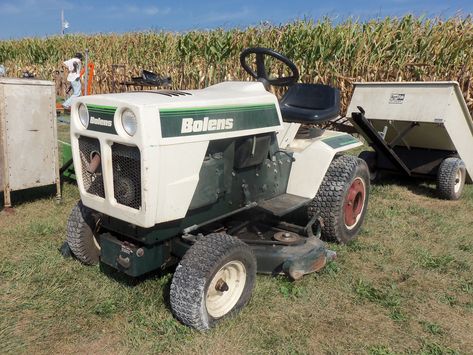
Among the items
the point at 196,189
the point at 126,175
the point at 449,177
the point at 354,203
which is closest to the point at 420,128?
the point at 449,177

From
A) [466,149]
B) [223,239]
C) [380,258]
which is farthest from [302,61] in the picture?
[223,239]

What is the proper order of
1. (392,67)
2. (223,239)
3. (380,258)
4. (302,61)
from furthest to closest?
(302,61)
(392,67)
(380,258)
(223,239)

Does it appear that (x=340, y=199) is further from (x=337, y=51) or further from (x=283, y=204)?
(x=337, y=51)

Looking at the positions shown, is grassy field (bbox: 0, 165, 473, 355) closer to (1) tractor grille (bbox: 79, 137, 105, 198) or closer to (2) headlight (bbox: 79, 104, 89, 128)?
(1) tractor grille (bbox: 79, 137, 105, 198)

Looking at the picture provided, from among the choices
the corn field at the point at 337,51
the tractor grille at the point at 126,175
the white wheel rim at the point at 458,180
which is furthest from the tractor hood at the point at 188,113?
the corn field at the point at 337,51

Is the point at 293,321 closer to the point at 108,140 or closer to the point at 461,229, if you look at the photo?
the point at 108,140

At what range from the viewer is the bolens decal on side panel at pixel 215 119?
233cm

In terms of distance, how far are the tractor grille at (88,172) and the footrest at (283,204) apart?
3.49 feet

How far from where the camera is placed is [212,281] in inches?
98.7

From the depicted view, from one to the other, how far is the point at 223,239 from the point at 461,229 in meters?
2.75

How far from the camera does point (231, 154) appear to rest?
279 cm

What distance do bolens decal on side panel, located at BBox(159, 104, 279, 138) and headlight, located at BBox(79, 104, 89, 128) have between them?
53cm

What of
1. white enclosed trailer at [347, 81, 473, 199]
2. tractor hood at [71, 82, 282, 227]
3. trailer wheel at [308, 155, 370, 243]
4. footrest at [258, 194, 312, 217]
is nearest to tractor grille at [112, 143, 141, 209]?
tractor hood at [71, 82, 282, 227]

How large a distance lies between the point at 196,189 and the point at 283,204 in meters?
0.86
